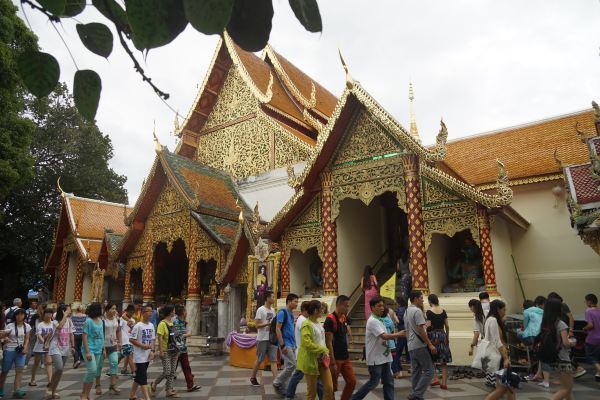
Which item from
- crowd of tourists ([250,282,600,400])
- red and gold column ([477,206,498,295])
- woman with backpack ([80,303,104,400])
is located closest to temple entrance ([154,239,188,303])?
woman with backpack ([80,303,104,400])

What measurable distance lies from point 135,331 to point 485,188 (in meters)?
8.52

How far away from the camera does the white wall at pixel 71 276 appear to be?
15.9 m

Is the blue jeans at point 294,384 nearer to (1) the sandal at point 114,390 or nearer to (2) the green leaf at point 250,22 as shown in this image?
(1) the sandal at point 114,390

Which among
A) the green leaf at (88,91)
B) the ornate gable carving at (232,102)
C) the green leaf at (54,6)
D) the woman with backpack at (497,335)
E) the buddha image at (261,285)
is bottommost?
the woman with backpack at (497,335)

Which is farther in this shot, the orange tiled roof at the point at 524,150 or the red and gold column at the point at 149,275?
the red and gold column at the point at 149,275

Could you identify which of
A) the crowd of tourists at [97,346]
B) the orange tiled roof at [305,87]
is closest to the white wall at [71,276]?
the orange tiled roof at [305,87]

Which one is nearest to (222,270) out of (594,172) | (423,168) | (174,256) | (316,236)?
(316,236)

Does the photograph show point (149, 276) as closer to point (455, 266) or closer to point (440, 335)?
point (455, 266)

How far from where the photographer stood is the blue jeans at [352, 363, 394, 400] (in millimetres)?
4312

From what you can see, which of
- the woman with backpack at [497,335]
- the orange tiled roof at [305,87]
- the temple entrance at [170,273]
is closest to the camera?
the woman with backpack at [497,335]

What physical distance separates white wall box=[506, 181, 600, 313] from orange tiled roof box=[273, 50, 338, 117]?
25.5 feet

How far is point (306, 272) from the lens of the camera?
10.6 m

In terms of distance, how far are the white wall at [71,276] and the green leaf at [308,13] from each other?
56.2 ft

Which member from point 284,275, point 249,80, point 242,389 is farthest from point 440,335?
point 249,80
